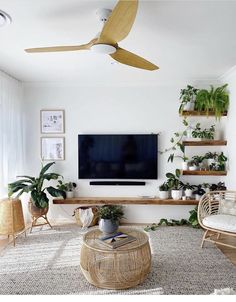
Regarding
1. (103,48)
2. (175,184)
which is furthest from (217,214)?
(103,48)

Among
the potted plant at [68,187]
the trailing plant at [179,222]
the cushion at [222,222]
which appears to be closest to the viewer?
the cushion at [222,222]

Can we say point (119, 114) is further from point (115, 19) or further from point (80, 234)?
point (115, 19)

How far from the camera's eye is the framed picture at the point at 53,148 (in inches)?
164

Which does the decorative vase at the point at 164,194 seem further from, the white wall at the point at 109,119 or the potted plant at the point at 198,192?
the potted plant at the point at 198,192

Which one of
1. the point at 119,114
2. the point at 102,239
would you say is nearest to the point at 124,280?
the point at 102,239

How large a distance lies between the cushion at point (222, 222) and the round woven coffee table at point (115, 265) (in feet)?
3.66

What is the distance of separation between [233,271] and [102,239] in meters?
1.38

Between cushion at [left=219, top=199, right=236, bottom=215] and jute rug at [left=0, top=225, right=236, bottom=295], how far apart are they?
19.2 inches

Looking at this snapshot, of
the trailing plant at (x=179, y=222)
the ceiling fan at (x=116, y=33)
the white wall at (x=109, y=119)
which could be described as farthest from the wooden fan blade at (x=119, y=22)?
the trailing plant at (x=179, y=222)

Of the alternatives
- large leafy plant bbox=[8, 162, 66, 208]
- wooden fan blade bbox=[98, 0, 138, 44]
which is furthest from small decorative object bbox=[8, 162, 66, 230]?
wooden fan blade bbox=[98, 0, 138, 44]

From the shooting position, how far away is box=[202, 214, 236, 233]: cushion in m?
2.75

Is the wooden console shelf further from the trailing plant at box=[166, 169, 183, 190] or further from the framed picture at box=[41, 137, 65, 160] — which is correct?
the framed picture at box=[41, 137, 65, 160]

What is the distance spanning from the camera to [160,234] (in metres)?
3.54

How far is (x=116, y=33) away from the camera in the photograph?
1.71 meters
